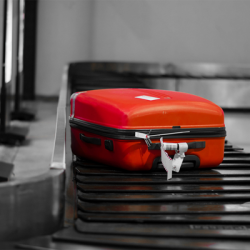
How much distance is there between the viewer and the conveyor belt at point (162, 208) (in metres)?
0.86

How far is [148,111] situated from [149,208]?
377mm

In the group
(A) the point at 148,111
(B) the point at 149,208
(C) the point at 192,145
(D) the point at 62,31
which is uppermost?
(D) the point at 62,31

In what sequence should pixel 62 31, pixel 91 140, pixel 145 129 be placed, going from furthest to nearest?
pixel 62 31 < pixel 91 140 < pixel 145 129

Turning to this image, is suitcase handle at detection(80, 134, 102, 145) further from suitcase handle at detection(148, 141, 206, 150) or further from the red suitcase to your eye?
suitcase handle at detection(148, 141, 206, 150)

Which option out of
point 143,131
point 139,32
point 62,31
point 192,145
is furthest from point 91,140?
point 62,31

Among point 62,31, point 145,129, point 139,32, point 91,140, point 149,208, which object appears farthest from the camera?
point 62,31

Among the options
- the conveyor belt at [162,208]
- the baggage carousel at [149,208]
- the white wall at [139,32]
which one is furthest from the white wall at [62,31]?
the conveyor belt at [162,208]

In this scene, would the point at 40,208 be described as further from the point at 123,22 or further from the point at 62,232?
the point at 123,22

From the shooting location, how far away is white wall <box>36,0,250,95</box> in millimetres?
5406

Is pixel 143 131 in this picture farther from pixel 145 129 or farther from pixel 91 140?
pixel 91 140

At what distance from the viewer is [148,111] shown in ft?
4.19

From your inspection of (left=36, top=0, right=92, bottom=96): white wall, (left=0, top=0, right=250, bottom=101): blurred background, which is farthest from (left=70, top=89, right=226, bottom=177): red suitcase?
(left=36, top=0, right=92, bottom=96): white wall

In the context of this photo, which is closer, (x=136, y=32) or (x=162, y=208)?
(x=162, y=208)

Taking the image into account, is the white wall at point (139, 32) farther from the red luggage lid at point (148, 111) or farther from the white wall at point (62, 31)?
the red luggage lid at point (148, 111)
